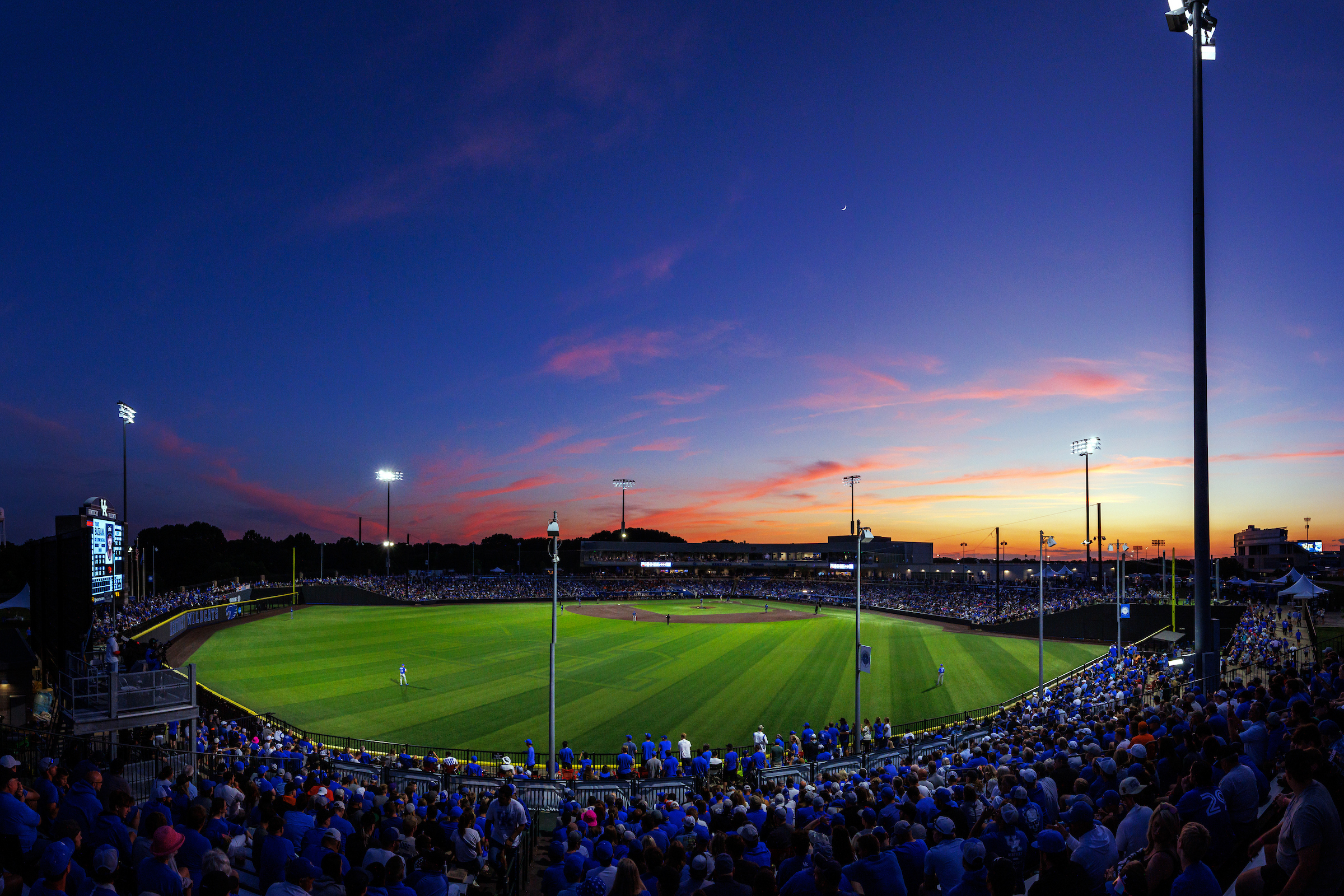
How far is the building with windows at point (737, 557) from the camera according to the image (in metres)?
128

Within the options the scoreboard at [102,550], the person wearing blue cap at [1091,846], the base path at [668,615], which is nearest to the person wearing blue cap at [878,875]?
the person wearing blue cap at [1091,846]

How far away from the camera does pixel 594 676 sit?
3306cm

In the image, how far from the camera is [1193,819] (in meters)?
6.22

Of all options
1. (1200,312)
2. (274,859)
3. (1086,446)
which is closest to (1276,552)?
(1086,446)

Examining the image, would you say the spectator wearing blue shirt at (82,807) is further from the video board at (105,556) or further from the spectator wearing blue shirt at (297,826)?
the video board at (105,556)

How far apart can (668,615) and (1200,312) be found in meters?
52.4

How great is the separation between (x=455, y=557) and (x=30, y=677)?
13657cm

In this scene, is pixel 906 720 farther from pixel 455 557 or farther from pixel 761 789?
pixel 455 557

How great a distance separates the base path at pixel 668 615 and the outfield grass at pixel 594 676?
723 cm

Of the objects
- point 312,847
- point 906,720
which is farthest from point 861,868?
point 906,720

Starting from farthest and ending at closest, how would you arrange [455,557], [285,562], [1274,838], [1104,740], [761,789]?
[455,557], [285,562], [761,789], [1104,740], [1274,838]

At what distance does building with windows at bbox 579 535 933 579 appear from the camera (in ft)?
420

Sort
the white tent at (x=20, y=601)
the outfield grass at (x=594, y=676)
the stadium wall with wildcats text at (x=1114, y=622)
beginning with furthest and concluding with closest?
1. the stadium wall with wildcats text at (x=1114, y=622)
2. the white tent at (x=20, y=601)
3. the outfield grass at (x=594, y=676)

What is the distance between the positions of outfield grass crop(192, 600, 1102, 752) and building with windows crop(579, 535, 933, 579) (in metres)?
75.3
